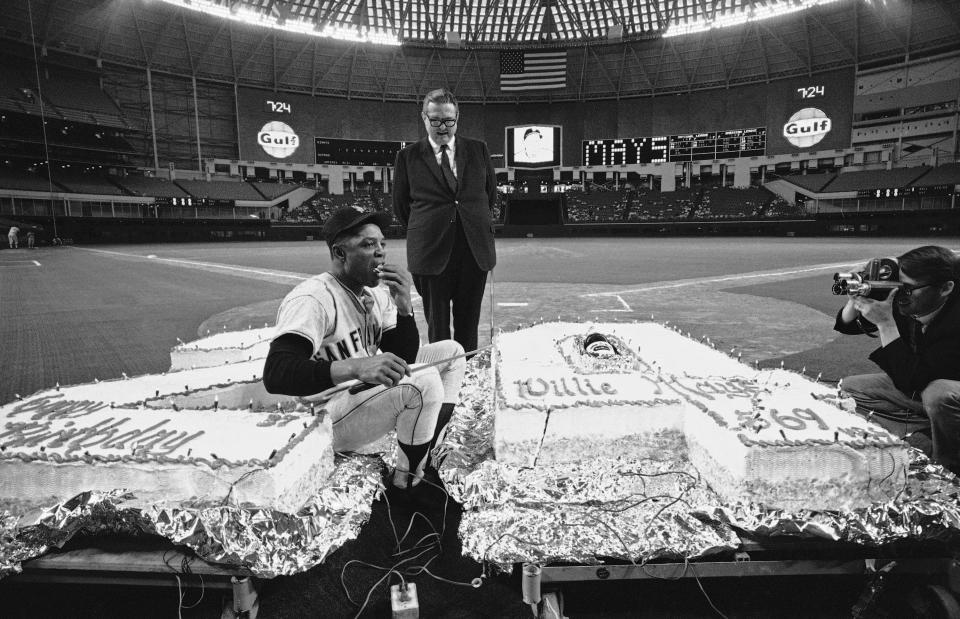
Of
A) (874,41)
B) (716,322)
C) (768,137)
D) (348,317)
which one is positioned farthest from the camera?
(768,137)

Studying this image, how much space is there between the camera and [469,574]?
6.34 feet

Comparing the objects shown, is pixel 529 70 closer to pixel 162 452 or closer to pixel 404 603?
pixel 162 452

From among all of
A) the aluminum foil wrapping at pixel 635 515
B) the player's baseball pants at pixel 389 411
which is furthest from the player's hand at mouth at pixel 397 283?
the aluminum foil wrapping at pixel 635 515

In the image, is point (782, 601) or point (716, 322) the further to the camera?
point (716, 322)

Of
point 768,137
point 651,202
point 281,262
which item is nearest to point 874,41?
point 768,137

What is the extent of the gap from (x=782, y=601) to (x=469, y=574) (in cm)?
108

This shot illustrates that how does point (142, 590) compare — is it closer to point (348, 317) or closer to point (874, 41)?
point (348, 317)

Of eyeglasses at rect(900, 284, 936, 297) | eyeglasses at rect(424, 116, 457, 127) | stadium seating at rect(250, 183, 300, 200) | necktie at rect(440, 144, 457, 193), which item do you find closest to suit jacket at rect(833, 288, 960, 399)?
eyeglasses at rect(900, 284, 936, 297)

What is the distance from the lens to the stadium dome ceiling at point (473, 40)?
27750 mm

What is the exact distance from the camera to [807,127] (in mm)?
31672

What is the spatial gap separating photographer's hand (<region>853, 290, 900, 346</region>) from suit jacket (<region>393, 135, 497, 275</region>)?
202cm

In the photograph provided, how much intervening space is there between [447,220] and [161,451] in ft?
6.98

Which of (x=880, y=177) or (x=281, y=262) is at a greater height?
(x=880, y=177)

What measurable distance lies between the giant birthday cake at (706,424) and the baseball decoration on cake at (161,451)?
0.81 metres
